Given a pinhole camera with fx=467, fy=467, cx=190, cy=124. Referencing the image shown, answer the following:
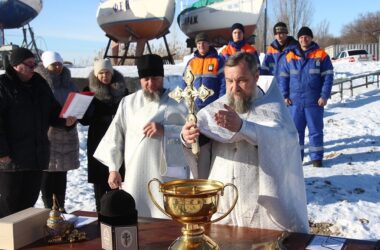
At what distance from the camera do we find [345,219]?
4445 millimetres

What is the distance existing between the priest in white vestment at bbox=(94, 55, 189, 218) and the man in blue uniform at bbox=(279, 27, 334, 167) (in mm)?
3351

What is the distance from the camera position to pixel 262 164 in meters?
2.42

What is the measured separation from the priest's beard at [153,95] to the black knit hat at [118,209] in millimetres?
1520

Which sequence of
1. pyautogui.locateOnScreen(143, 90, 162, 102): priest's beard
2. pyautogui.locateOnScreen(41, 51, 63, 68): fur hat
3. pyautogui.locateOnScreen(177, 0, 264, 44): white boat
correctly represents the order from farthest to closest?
pyautogui.locateOnScreen(177, 0, 264, 44): white boat
pyautogui.locateOnScreen(41, 51, 63, 68): fur hat
pyautogui.locateOnScreen(143, 90, 162, 102): priest's beard

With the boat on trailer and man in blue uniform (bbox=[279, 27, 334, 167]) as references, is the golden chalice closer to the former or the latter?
man in blue uniform (bbox=[279, 27, 334, 167])

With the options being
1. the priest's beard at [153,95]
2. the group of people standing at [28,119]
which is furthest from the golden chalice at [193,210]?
the group of people standing at [28,119]

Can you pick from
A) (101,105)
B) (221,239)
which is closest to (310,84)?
(101,105)

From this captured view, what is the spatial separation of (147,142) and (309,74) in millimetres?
3609

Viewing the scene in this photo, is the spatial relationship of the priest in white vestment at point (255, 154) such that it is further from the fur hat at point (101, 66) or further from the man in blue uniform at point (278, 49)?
the man in blue uniform at point (278, 49)

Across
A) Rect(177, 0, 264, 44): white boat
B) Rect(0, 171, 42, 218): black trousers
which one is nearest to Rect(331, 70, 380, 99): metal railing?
Rect(177, 0, 264, 44): white boat

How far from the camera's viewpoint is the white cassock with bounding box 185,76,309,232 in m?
2.41

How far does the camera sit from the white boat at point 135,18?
59.4 ft

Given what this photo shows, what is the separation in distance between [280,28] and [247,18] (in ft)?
47.2

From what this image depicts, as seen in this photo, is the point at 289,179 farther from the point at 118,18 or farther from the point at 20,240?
the point at 118,18
